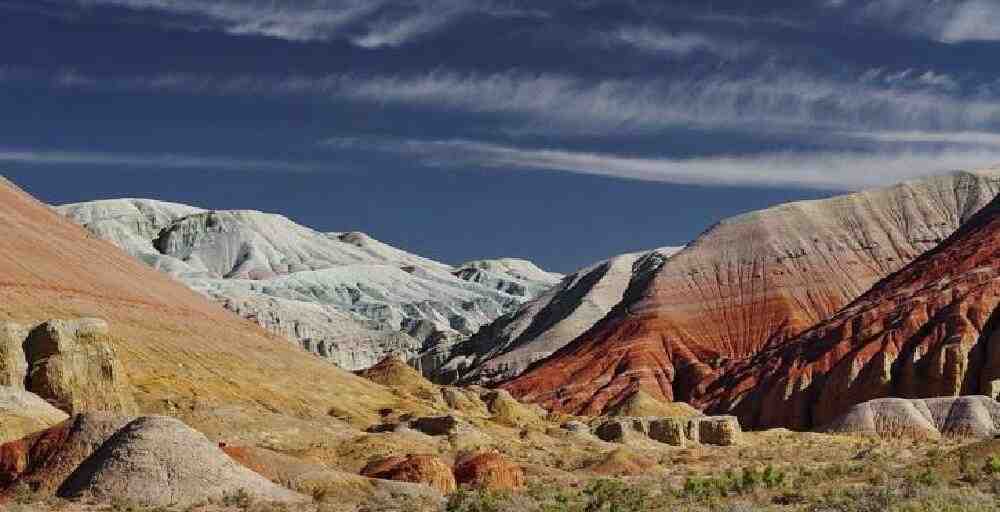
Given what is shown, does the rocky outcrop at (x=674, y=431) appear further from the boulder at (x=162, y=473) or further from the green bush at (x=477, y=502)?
the boulder at (x=162, y=473)

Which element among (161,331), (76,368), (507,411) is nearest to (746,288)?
(507,411)

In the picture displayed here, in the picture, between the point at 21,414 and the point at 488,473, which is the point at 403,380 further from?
the point at 21,414

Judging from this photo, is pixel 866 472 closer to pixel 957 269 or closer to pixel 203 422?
pixel 203 422

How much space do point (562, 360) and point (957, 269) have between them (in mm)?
46468

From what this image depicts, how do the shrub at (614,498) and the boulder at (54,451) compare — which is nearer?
the shrub at (614,498)

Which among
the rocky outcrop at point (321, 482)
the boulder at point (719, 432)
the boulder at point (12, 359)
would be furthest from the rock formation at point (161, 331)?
the boulder at point (719, 432)

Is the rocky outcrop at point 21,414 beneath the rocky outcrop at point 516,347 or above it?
beneath

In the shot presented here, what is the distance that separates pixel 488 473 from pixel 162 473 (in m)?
14.2

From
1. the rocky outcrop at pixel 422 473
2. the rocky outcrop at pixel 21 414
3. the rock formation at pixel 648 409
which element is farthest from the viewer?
the rock formation at pixel 648 409

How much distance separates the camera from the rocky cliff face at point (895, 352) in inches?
4003

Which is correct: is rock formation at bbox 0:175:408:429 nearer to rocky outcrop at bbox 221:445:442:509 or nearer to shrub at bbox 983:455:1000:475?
rocky outcrop at bbox 221:445:442:509

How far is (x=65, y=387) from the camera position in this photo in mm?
43312

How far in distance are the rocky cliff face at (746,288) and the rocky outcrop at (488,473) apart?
270 ft

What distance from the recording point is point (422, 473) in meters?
37.8
